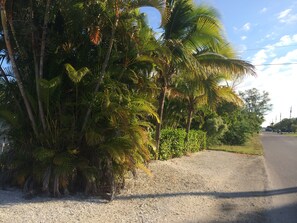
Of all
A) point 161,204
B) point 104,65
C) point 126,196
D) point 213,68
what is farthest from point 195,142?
point 104,65

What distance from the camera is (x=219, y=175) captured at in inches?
504

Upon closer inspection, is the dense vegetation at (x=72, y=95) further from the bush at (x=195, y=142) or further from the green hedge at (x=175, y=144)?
the bush at (x=195, y=142)

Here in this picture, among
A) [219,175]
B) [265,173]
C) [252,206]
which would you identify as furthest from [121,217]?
[265,173]

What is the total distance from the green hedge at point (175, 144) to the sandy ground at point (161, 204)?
3034 mm

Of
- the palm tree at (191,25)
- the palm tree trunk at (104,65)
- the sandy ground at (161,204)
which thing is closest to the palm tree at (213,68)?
the palm tree at (191,25)

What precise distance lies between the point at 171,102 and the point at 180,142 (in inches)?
171

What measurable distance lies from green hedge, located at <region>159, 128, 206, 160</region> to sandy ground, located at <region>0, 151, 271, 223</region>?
9.95ft

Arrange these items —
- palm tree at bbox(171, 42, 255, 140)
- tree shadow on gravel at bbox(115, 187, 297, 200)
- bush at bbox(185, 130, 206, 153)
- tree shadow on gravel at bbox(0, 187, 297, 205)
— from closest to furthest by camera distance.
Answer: tree shadow on gravel at bbox(0, 187, 297, 205)
tree shadow on gravel at bbox(115, 187, 297, 200)
palm tree at bbox(171, 42, 255, 140)
bush at bbox(185, 130, 206, 153)

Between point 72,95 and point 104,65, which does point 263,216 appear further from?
point 72,95

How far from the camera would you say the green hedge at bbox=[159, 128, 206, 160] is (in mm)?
14694

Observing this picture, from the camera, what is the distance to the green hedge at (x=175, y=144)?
14694 mm

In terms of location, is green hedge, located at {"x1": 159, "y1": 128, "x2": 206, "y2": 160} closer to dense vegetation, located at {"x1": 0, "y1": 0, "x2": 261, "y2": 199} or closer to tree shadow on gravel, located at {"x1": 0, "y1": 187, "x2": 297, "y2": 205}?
tree shadow on gravel, located at {"x1": 0, "y1": 187, "x2": 297, "y2": 205}

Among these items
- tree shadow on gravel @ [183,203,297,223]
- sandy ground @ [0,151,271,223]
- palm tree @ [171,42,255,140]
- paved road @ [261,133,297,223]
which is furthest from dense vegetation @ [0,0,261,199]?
paved road @ [261,133,297,223]

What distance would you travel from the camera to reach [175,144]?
16.3 meters
